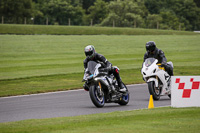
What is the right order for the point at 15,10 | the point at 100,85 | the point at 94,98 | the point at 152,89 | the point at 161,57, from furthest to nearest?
1. the point at 15,10
2. the point at 161,57
3. the point at 152,89
4. the point at 100,85
5. the point at 94,98

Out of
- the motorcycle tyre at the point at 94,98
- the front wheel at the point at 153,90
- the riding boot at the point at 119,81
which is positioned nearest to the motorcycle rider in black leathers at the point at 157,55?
the front wheel at the point at 153,90

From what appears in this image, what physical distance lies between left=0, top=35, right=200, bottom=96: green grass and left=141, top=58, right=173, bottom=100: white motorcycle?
5.42 metres

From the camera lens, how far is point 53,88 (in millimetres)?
19656

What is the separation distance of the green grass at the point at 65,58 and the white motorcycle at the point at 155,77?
5417mm

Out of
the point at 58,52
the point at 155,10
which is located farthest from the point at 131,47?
the point at 155,10

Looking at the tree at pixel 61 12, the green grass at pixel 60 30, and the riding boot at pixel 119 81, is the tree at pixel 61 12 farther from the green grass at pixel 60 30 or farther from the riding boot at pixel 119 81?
the riding boot at pixel 119 81

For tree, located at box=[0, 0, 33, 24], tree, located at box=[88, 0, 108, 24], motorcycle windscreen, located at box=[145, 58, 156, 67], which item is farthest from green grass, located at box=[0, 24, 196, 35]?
motorcycle windscreen, located at box=[145, 58, 156, 67]

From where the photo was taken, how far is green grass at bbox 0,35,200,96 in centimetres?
2217

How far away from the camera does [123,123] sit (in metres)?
9.32

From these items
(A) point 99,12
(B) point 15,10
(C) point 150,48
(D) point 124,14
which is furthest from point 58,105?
(A) point 99,12

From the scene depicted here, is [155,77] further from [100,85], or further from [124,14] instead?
[124,14]

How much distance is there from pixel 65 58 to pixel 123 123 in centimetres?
2462

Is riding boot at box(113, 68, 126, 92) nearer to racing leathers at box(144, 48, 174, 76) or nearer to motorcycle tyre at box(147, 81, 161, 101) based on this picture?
motorcycle tyre at box(147, 81, 161, 101)

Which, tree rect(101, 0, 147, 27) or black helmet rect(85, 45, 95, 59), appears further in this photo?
tree rect(101, 0, 147, 27)
